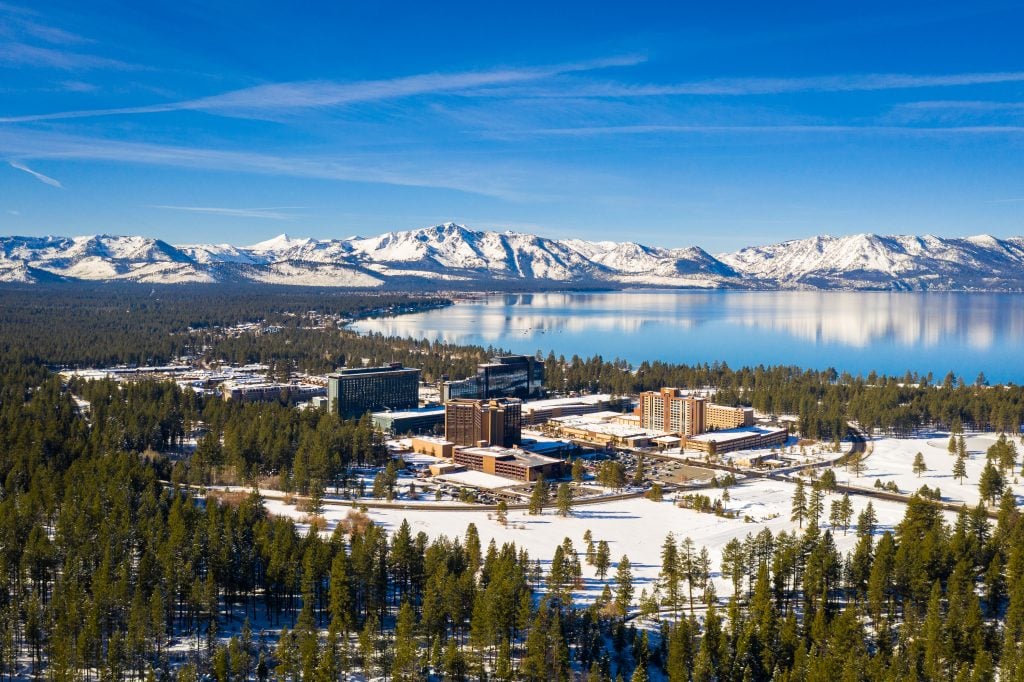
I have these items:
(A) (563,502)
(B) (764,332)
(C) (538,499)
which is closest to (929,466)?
(A) (563,502)

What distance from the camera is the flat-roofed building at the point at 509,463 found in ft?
99.1

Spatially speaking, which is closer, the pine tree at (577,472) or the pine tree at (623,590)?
the pine tree at (623,590)

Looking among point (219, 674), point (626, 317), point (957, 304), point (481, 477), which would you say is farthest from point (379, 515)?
point (957, 304)

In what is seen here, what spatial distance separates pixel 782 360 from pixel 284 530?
55.6 m

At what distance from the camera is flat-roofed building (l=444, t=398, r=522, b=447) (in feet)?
112

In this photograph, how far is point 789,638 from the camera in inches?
603

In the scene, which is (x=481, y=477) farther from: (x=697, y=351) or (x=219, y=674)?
(x=697, y=351)

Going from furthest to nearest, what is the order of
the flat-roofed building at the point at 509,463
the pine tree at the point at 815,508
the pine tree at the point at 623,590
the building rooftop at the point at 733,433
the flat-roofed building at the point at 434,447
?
the building rooftop at the point at 733,433
the flat-roofed building at the point at 434,447
the flat-roofed building at the point at 509,463
the pine tree at the point at 815,508
the pine tree at the point at 623,590

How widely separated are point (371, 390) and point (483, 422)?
938cm

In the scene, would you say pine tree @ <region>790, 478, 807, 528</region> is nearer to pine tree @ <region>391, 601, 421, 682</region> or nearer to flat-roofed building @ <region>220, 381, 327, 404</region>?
pine tree @ <region>391, 601, 421, 682</region>

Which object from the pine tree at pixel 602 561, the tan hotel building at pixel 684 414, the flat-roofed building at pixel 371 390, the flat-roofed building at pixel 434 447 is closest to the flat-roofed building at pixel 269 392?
the flat-roofed building at pixel 371 390

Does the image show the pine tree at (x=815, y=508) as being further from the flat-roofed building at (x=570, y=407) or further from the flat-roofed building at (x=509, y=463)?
the flat-roofed building at (x=570, y=407)

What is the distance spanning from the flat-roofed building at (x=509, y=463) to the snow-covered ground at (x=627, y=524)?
155 inches

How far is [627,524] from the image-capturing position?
24.6 meters
